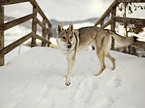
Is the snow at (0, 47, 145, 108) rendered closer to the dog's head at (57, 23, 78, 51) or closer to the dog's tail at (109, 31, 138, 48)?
the dog's tail at (109, 31, 138, 48)

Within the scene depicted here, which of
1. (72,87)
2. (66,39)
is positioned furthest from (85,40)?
(72,87)

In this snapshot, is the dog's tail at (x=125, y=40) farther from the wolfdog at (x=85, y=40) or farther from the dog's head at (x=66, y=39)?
the dog's head at (x=66, y=39)

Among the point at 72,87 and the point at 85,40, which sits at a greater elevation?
the point at 85,40

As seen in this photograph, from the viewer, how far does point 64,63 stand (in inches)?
131

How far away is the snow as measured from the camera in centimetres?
167

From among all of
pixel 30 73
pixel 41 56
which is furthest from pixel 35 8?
pixel 30 73

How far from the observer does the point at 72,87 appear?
217 centimetres

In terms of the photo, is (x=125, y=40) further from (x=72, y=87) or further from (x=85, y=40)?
(x=72, y=87)

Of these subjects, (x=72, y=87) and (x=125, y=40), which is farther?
(x=125, y=40)

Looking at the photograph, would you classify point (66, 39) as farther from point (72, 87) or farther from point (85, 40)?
point (72, 87)

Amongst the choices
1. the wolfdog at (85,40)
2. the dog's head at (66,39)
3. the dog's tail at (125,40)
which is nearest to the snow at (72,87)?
the wolfdog at (85,40)

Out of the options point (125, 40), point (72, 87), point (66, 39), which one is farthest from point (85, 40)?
point (72, 87)

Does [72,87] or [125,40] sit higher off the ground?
[125,40]

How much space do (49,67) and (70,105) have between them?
1.52 m
